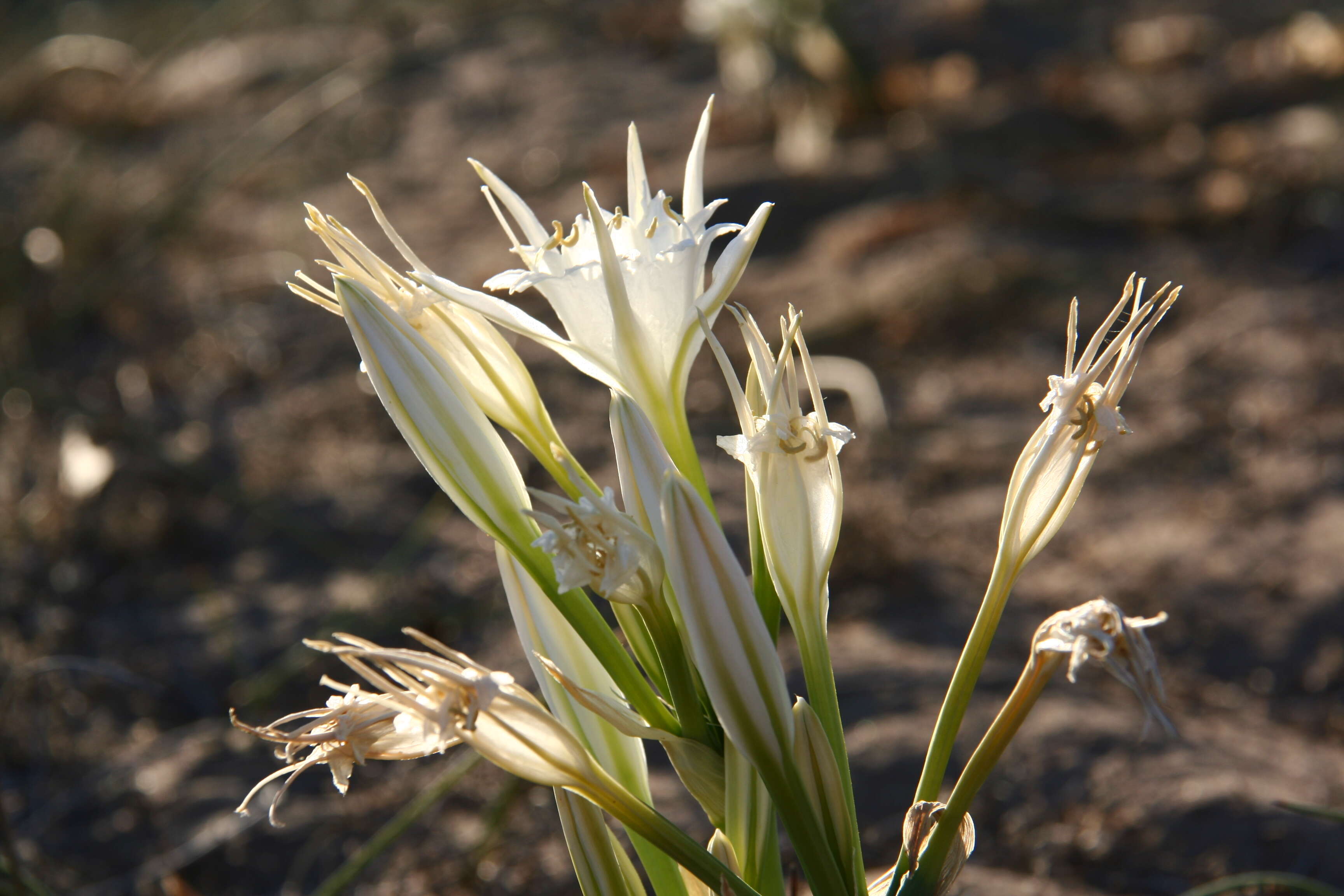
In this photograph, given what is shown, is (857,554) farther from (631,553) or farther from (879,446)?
(631,553)

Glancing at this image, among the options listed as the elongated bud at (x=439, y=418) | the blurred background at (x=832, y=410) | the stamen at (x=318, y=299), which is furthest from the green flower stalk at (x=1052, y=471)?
the blurred background at (x=832, y=410)

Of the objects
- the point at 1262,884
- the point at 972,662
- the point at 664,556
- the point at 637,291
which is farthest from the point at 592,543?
the point at 1262,884

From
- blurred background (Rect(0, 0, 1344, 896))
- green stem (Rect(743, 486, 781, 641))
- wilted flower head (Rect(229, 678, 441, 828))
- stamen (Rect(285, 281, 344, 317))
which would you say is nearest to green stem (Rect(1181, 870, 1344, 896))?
blurred background (Rect(0, 0, 1344, 896))

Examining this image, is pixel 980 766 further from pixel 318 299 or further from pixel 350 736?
pixel 318 299

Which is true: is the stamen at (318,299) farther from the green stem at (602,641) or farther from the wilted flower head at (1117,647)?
the wilted flower head at (1117,647)

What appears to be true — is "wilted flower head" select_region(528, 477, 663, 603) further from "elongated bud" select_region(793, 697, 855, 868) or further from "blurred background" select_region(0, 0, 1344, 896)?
"blurred background" select_region(0, 0, 1344, 896)

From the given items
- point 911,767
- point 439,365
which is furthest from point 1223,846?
point 439,365
